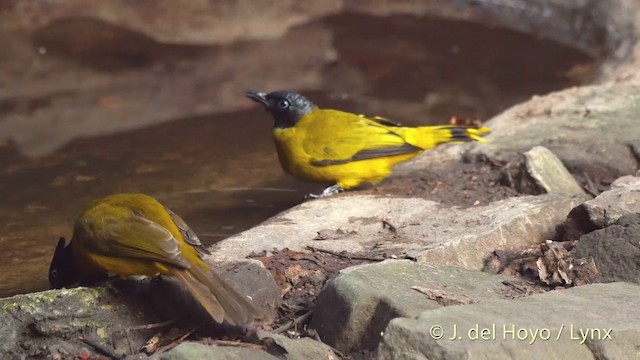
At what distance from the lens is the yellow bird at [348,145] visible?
20.2ft

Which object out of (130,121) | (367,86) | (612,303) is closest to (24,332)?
(612,303)

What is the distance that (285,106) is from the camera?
6.45m

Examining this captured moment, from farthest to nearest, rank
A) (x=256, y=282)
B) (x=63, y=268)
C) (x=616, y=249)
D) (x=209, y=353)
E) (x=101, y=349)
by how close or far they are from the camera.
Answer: (x=63, y=268), (x=616, y=249), (x=256, y=282), (x=101, y=349), (x=209, y=353)

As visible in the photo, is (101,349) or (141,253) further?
(141,253)

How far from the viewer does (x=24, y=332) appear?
12.4ft

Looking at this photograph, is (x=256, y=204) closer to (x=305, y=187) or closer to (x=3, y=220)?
(x=305, y=187)

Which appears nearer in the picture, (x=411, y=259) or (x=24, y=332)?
(x=24, y=332)

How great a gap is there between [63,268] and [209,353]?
1356 millimetres

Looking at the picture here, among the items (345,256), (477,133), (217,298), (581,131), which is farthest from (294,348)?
(581,131)

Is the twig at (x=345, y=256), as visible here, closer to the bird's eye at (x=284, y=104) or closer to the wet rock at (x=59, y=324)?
the wet rock at (x=59, y=324)

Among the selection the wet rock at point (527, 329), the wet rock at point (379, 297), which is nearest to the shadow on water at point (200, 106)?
the wet rock at point (379, 297)

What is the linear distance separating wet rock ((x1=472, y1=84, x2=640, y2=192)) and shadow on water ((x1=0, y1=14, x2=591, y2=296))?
1.27m

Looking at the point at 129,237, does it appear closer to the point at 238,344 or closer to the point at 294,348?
the point at 238,344

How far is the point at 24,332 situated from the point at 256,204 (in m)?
2.75
